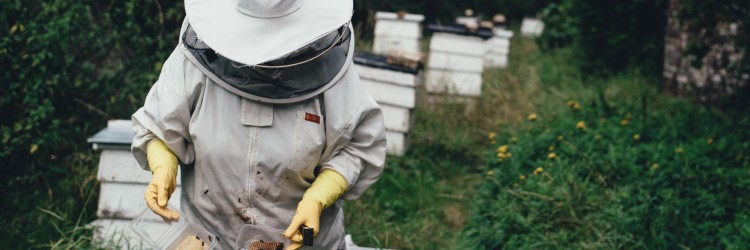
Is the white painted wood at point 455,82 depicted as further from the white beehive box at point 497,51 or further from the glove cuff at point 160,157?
the glove cuff at point 160,157

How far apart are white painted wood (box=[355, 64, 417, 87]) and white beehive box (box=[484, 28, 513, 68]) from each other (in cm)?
391

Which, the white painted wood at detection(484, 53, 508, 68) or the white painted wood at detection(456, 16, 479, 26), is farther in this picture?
the white painted wood at detection(484, 53, 508, 68)

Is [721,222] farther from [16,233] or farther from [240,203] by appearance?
[16,233]

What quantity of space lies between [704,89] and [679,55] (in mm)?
497

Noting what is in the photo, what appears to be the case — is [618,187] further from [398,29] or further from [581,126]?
[398,29]

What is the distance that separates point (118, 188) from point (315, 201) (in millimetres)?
1745

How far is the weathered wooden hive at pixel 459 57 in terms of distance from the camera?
7293mm

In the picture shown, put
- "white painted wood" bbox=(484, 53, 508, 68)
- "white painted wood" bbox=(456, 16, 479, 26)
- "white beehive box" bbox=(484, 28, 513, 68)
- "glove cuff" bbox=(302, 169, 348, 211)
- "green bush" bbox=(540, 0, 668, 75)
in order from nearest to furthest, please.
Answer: "glove cuff" bbox=(302, 169, 348, 211) < "white painted wood" bbox=(456, 16, 479, 26) < "green bush" bbox=(540, 0, 668, 75) < "white beehive box" bbox=(484, 28, 513, 68) < "white painted wood" bbox=(484, 53, 508, 68)

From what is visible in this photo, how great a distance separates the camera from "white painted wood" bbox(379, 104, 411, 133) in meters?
5.89

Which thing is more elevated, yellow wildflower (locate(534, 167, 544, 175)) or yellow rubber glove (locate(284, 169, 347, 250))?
yellow rubber glove (locate(284, 169, 347, 250))

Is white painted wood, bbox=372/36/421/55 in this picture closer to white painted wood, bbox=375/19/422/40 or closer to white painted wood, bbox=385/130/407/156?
white painted wood, bbox=375/19/422/40

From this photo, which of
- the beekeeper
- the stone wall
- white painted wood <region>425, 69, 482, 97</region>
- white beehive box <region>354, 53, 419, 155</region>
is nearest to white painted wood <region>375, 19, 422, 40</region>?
white painted wood <region>425, 69, 482, 97</region>

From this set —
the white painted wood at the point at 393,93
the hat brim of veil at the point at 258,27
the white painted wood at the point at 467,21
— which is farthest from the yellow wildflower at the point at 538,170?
the white painted wood at the point at 467,21

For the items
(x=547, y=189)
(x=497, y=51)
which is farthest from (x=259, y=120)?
(x=497, y=51)
